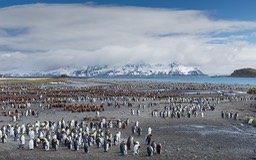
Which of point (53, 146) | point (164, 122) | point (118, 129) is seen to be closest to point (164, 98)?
point (164, 122)

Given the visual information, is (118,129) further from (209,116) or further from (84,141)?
(209,116)

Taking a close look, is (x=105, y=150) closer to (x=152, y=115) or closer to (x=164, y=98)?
(x=152, y=115)

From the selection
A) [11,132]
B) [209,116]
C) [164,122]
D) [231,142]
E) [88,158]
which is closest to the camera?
[88,158]

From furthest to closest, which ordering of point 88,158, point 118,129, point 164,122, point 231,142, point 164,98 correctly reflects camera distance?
point 164,98
point 164,122
point 118,129
point 231,142
point 88,158

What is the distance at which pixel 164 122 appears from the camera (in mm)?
30859

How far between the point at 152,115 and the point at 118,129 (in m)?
8.36

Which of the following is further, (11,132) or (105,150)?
(11,132)

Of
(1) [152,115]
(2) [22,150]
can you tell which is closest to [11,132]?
(2) [22,150]

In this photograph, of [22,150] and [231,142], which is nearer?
[22,150]

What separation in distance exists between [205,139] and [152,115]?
40.7ft

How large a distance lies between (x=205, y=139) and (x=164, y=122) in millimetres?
8034

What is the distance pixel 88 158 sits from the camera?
1850 cm

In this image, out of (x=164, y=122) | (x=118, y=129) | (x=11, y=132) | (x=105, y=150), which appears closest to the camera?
(x=105, y=150)

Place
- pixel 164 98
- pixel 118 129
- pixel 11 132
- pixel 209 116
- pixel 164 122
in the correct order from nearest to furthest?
pixel 11 132 → pixel 118 129 → pixel 164 122 → pixel 209 116 → pixel 164 98
